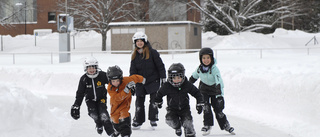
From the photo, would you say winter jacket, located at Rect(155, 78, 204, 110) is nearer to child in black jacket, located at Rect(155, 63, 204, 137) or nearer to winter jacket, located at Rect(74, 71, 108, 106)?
child in black jacket, located at Rect(155, 63, 204, 137)

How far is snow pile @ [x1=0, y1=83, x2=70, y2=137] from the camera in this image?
648 cm

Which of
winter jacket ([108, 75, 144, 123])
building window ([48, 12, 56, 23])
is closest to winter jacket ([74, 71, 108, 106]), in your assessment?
winter jacket ([108, 75, 144, 123])

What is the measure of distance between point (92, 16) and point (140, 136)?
110ft

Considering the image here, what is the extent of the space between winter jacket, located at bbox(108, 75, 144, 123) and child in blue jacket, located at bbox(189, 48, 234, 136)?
47.5 inches

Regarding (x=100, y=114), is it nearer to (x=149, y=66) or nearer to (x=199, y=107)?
(x=149, y=66)

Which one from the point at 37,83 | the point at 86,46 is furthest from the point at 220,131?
the point at 86,46

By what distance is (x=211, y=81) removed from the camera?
703 cm

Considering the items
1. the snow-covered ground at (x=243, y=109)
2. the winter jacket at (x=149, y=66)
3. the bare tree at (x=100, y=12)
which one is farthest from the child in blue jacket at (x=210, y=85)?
the bare tree at (x=100, y=12)

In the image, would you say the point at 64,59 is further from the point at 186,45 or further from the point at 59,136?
the point at 59,136

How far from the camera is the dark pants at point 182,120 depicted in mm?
5941

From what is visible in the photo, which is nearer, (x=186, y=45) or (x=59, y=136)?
(x=59, y=136)

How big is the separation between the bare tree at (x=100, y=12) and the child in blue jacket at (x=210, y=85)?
Answer: 32172 mm

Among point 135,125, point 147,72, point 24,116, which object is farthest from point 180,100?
point 24,116

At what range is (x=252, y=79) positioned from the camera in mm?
11031
